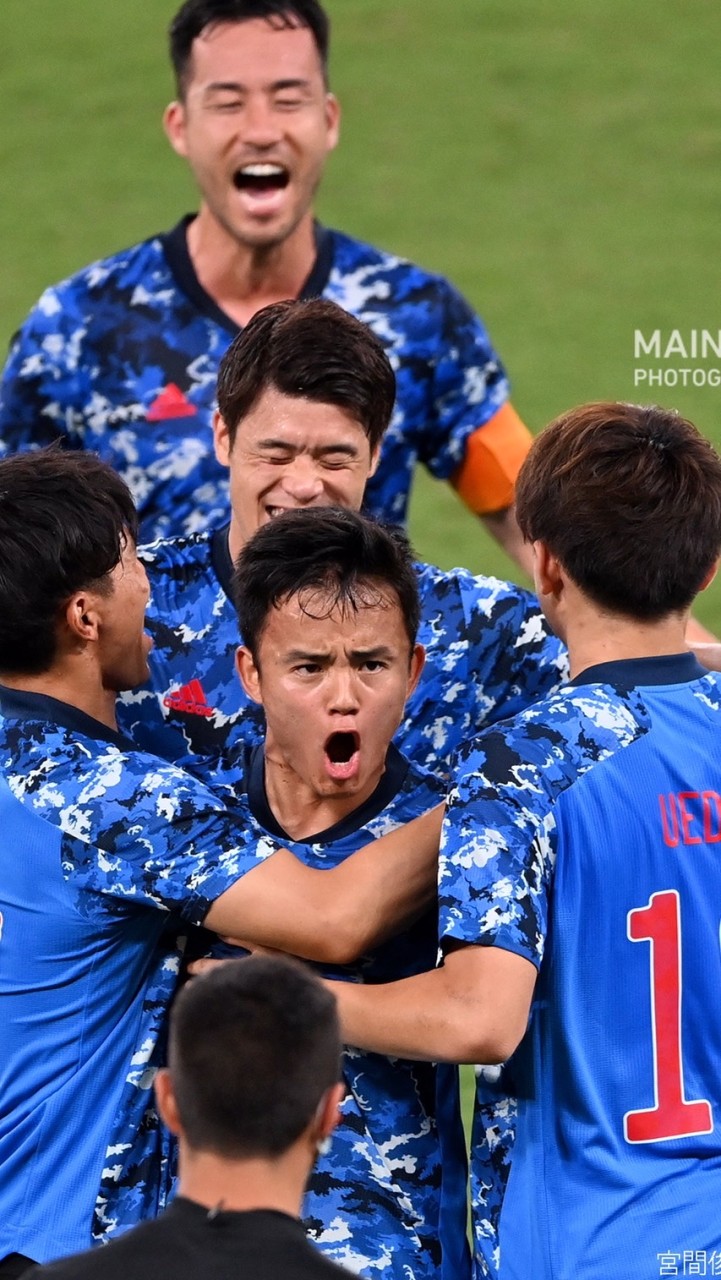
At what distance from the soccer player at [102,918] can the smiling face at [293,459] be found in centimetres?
54

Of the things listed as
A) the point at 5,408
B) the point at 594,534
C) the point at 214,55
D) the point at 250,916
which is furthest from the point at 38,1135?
the point at 214,55

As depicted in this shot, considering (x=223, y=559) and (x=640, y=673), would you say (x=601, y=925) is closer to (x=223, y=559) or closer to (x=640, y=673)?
(x=640, y=673)

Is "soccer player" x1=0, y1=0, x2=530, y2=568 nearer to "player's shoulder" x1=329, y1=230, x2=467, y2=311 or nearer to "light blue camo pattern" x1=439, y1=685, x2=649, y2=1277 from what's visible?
"player's shoulder" x1=329, y1=230, x2=467, y2=311

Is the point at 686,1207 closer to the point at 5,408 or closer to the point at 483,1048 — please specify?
the point at 483,1048

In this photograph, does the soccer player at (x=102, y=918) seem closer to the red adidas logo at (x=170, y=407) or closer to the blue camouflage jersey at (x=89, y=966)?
the blue camouflage jersey at (x=89, y=966)

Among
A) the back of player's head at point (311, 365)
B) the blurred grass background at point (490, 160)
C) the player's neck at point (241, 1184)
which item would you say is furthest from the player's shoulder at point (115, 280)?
the blurred grass background at point (490, 160)

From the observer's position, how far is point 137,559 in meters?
3.92

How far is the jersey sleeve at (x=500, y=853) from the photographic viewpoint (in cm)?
322

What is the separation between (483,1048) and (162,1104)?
56 centimetres

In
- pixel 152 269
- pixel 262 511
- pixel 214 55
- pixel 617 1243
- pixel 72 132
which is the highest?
pixel 72 132

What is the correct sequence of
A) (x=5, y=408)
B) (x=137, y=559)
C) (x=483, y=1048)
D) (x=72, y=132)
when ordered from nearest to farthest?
(x=483, y=1048)
(x=137, y=559)
(x=5, y=408)
(x=72, y=132)

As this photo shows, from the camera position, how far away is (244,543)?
4105 mm

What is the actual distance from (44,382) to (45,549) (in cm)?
179

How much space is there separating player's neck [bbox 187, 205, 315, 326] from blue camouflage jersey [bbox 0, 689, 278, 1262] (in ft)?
6.97
